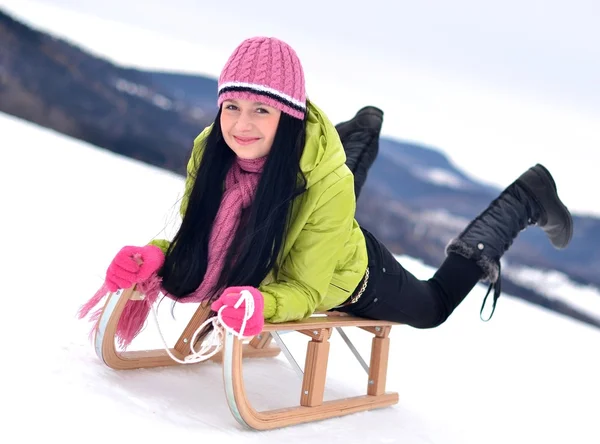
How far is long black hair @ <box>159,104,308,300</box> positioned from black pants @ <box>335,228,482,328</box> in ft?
1.01

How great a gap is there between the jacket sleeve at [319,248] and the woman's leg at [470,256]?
0.27m

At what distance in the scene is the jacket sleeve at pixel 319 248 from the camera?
1.34 metres

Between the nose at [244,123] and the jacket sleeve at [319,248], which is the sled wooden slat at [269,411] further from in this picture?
the nose at [244,123]

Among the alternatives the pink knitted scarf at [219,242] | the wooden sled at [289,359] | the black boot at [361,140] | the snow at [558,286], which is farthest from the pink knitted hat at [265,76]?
the snow at [558,286]

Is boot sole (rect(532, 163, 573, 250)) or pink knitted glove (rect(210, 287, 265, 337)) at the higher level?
boot sole (rect(532, 163, 573, 250))

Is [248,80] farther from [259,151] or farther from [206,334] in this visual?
[206,334]

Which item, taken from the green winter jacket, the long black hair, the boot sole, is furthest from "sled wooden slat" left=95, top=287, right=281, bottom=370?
the boot sole

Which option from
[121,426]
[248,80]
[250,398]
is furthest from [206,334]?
[248,80]

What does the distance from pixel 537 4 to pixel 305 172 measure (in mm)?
3293

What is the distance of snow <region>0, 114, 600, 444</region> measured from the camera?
1.18m

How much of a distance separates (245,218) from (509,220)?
0.91 meters

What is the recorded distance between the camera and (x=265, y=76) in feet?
4.28

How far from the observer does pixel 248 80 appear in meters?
1.31

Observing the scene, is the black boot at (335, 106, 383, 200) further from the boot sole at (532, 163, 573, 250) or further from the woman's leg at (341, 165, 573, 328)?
the boot sole at (532, 163, 573, 250)
